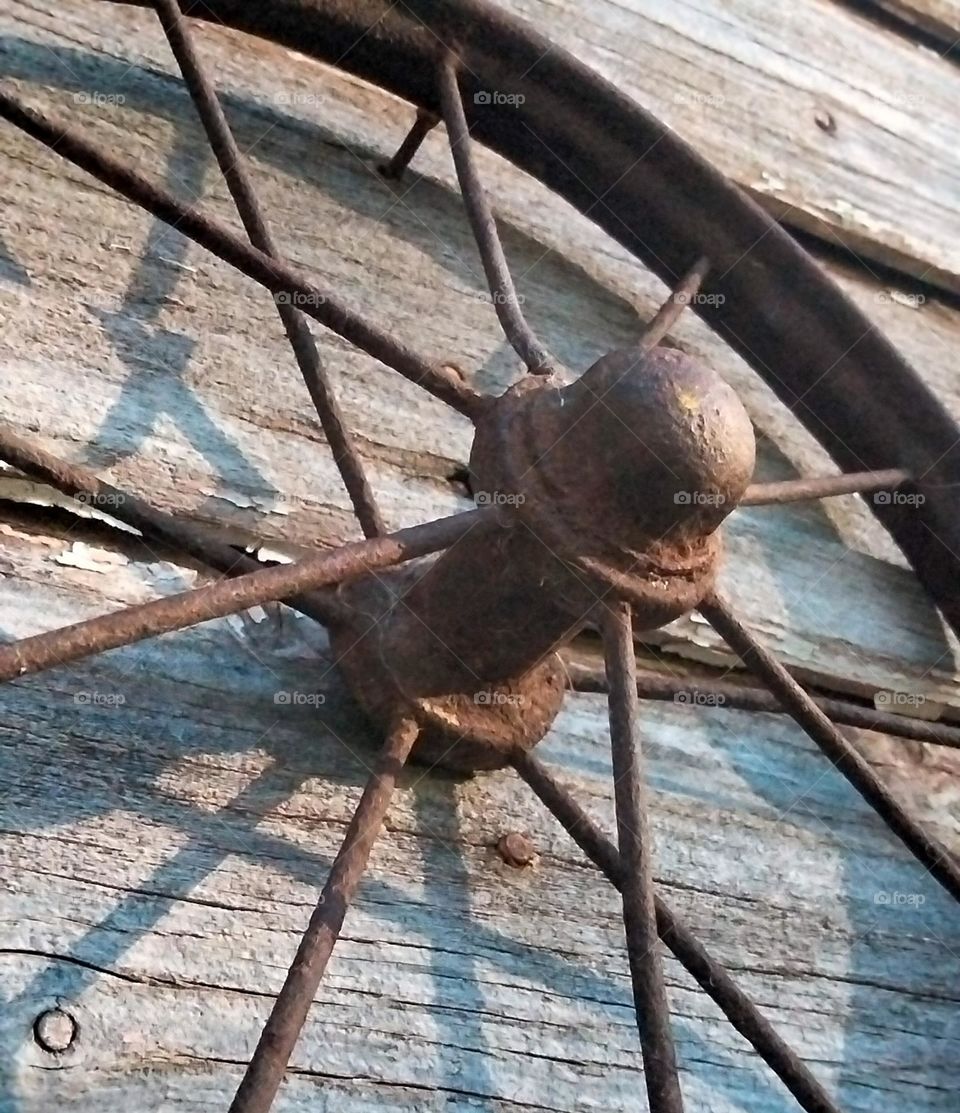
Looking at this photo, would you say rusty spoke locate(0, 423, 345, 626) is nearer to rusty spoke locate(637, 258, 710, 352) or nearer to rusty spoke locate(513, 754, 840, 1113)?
rusty spoke locate(513, 754, 840, 1113)

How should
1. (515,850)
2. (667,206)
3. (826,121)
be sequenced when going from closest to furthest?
(515,850)
(667,206)
(826,121)

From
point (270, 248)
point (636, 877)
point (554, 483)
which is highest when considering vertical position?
point (270, 248)

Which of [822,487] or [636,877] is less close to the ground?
[822,487]

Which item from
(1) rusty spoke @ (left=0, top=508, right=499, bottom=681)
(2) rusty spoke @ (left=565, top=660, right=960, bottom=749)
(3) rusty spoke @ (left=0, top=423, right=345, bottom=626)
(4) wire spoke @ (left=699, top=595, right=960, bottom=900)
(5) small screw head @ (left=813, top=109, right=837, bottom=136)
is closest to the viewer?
(1) rusty spoke @ (left=0, top=508, right=499, bottom=681)

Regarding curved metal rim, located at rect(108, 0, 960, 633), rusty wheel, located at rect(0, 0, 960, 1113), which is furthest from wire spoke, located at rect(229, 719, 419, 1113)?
curved metal rim, located at rect(108, 0, 960, 633)

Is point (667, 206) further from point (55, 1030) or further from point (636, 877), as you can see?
point (55, 1030)

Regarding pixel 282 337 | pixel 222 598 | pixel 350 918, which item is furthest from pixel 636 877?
pixel 282 337
